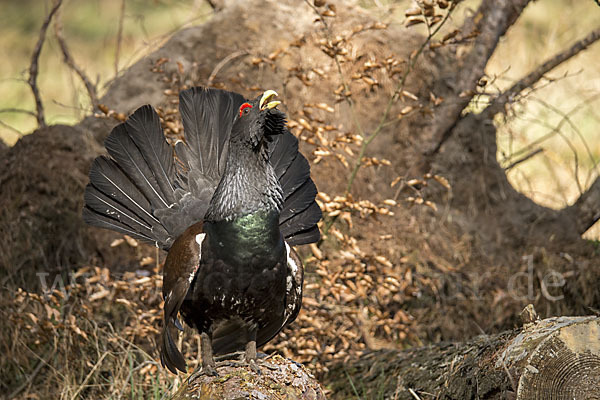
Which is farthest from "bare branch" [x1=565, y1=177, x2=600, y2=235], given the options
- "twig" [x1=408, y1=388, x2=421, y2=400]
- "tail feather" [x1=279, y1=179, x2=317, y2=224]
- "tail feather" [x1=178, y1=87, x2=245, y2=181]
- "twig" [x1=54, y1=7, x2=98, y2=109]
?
"twig" [x1=54, y1=7, x2=98, y2=109]

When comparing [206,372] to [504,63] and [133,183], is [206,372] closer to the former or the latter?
[133,183]

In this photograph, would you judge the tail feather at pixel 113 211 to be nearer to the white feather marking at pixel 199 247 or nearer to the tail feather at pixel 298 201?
the white feather marking at pixel 199 247

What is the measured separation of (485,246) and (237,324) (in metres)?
3.12

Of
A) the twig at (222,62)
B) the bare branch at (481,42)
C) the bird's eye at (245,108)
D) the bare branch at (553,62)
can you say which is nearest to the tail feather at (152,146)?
the bird's eye at (245,108)

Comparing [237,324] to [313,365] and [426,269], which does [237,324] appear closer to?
[313,365]

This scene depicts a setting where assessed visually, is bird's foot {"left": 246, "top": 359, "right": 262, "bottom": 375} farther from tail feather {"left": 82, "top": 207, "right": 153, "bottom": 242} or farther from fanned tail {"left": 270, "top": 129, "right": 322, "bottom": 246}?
tail feather {"left": 82, "top": 207, "right": 153, "bottom": 242}

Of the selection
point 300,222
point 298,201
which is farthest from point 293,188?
point 300,222

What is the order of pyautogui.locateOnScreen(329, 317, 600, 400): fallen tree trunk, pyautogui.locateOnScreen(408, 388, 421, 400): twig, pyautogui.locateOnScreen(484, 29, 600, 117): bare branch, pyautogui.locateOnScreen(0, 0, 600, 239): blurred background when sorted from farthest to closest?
pyautogui.locateOnScreen(0, 0, 600, 239): blurred background, pyautogui.locateOnScreen(484, 29, 600, 117): bare branch, pyautogui.locateOnScreen(408, 388, 421, 400): twig, pyautogui.locateOnScreen(329, 317, 600, 400): fallen tree trunk

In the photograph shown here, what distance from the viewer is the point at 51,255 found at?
5383mm

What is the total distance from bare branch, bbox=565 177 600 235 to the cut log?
3628mm

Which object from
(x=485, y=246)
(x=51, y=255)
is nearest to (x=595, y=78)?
(x=485, y=246)

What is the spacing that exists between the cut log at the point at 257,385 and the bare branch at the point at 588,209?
143 inches

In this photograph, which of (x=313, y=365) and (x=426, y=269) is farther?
(x=426, y=269)

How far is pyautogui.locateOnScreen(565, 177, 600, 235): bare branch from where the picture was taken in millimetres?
5898
